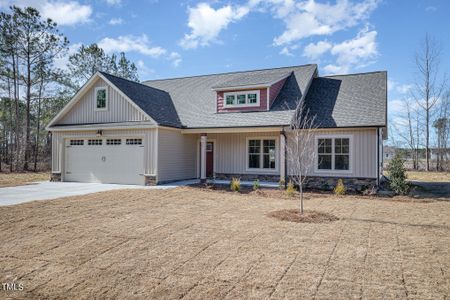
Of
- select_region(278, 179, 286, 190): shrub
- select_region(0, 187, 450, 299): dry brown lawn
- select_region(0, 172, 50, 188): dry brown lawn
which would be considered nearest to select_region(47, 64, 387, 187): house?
select_region(278, 179, 286, 190): shrub

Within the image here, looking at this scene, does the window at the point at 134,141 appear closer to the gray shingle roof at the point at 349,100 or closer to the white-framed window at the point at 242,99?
the white-framed window at the point at 242,99

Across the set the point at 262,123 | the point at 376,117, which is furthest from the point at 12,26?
the point at 376,117

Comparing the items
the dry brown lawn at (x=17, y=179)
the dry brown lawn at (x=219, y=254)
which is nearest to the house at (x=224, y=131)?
the dry brown lawn at (x=17, y=179)

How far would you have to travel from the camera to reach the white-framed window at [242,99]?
632 inches

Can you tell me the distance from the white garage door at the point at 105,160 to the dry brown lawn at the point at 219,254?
6240mm

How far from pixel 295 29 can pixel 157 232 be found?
44.8ft

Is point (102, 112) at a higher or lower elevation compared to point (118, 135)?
higher

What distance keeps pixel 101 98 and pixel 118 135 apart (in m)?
2.35

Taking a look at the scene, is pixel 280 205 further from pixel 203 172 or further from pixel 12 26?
pixel 12 26

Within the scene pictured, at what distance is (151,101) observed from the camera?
16.8 metres

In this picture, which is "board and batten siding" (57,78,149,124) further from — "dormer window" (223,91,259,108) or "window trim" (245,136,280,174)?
"window trim" (245,136,280,174)

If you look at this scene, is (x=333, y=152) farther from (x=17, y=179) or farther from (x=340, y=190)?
(x=17, y=179)

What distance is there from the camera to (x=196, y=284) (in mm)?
4039

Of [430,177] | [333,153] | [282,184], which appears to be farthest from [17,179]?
[430,177]
